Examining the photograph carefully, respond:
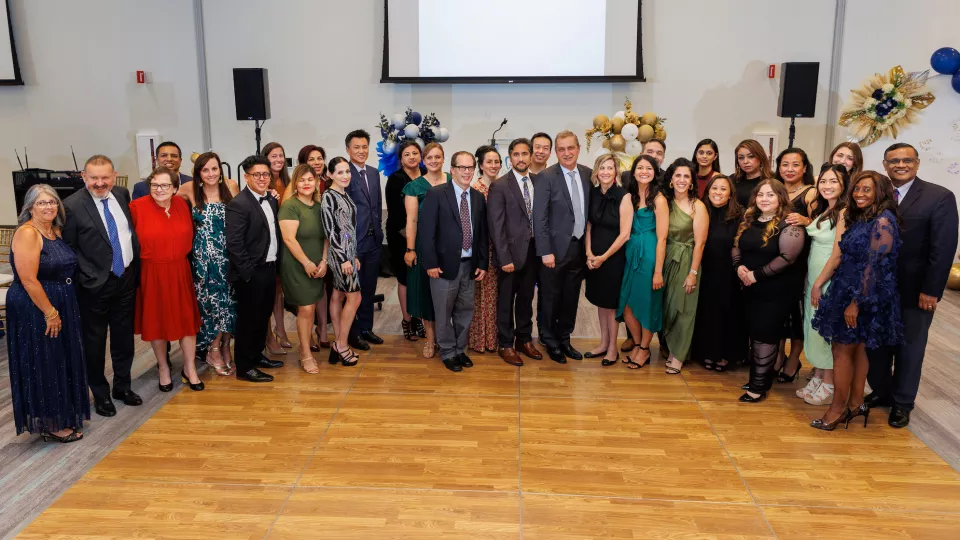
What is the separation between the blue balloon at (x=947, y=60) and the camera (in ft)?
24.8

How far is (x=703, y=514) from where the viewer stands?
3123 mm

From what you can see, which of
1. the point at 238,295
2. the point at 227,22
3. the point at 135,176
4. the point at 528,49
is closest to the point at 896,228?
the point at 238,295

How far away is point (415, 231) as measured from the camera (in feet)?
16.6

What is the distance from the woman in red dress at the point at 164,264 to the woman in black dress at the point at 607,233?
261 centimetres

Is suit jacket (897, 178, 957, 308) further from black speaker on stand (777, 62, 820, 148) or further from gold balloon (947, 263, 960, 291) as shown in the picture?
gold balloon (947, 263, 960, 291)

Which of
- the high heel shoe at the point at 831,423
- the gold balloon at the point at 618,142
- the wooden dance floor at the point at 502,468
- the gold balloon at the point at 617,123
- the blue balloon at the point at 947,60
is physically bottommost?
the wooden dance floor at the point at 502,468

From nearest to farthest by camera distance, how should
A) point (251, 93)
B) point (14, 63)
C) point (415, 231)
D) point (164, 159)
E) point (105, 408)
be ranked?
1. point (105, 408)
2. point (164, 159)
3. point (415, 231)
4. point (251, 93)
5. point (14, 63)

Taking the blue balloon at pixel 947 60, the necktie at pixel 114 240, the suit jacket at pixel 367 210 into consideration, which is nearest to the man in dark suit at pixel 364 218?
the suit jacket at pixel 367 210

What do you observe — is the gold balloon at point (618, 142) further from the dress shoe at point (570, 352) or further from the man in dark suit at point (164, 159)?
the man in dark suit at point (164, 159)

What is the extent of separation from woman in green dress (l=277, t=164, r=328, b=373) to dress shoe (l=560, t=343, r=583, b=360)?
1.79 meters

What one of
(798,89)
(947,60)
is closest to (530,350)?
(798,89)

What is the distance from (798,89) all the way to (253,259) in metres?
5.85

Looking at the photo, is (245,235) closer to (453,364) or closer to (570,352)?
(453,364)

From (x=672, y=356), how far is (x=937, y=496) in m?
1.87
